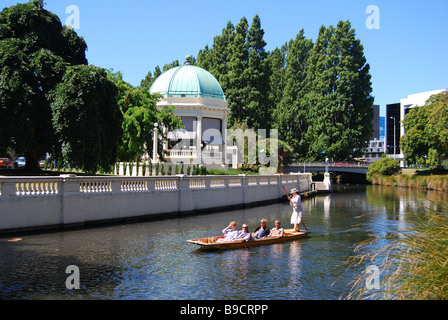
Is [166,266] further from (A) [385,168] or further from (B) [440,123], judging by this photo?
(A) [385,168]

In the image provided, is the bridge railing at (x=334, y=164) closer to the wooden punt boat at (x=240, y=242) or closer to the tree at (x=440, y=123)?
the tree at (x=440, y=123)

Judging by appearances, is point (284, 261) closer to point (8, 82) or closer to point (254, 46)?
point (8, 82)

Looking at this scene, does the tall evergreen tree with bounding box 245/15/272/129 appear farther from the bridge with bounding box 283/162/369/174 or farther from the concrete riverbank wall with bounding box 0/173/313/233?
the concrete riverbank wall with bounding box 0/173/313/233

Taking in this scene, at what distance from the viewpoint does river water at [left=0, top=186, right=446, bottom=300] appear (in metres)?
13.3

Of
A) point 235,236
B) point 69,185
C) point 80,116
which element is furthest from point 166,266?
point 80,116

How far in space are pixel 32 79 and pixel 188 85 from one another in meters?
36.5

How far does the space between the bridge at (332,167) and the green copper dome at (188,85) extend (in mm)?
26393

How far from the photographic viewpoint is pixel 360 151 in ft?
286

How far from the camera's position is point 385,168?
Answer: 82.4 m

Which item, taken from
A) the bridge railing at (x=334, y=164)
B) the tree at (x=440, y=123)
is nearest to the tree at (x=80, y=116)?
the tree at (x=440, y=123)

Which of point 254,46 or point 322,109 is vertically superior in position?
point 254,46

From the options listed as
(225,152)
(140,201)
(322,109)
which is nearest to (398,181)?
(322,109)

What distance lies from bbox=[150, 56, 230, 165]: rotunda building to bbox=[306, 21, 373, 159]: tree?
25.8 metres
